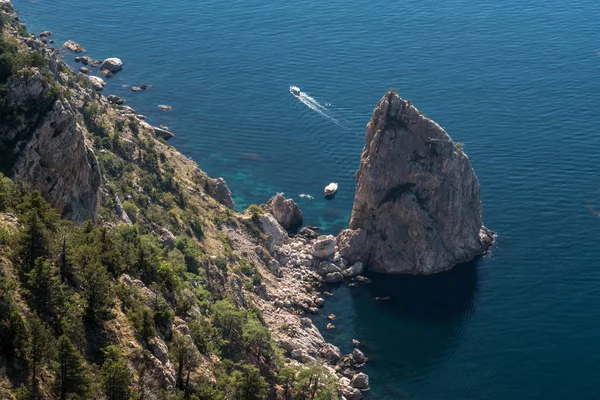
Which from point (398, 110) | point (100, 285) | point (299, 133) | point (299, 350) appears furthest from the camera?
point (299, 133)

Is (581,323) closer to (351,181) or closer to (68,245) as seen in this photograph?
(351,181)

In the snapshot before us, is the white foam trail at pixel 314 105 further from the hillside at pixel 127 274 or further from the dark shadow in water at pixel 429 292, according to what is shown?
the dark shadow in water at pixel 429 292

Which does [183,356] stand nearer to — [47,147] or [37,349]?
[37,349]

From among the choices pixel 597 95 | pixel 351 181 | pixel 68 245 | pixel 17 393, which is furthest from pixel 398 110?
pixel 17 393

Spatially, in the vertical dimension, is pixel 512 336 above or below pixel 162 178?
below

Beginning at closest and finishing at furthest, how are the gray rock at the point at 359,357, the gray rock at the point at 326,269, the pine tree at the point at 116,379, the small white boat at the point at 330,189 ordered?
the pine tree at the point at 116,379 < the gray rock at the point at 359,357 < the gray rock at the point at 326,269 < the small white boat at the point at 330,189

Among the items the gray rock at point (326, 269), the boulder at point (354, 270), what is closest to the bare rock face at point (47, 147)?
the gray rock at point (326, 269)

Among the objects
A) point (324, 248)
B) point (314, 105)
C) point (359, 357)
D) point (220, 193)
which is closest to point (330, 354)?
point (359, 357)
